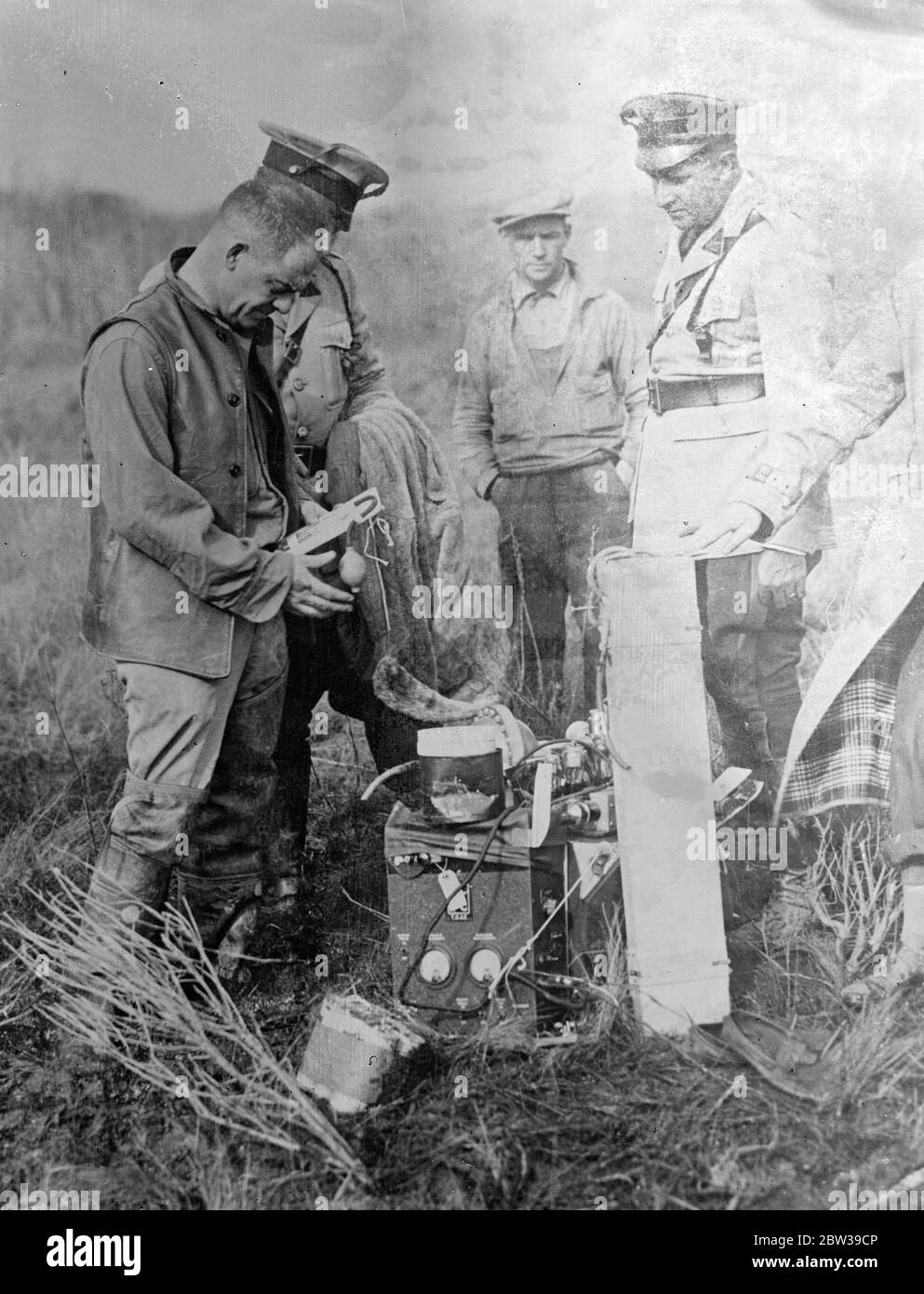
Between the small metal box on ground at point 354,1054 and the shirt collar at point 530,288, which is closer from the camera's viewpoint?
the small metal box on ground at point 354,1054

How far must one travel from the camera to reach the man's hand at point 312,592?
3.98 meters

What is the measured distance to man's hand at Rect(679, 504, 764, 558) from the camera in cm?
405

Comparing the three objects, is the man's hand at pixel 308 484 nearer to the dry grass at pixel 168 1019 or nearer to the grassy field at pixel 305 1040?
the grassy field at pixel 305 1040

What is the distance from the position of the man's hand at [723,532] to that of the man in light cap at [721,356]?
26mm

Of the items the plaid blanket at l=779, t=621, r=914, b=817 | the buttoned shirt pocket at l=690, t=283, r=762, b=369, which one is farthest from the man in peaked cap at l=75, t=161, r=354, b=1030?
the plaid blanket at l=779, t=621, r=914, b=817

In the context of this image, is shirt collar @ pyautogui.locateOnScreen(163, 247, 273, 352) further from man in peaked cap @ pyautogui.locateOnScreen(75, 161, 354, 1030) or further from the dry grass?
the dry grass

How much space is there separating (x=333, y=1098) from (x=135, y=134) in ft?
10.9

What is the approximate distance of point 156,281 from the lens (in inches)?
Result: 155

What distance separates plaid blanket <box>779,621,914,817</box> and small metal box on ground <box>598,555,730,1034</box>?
0.35m

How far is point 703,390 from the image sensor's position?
4027 millimetres

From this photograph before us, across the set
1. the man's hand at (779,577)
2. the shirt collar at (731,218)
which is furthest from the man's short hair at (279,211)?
the man's hand at (779,577)

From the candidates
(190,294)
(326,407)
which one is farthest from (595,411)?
(190,294)
